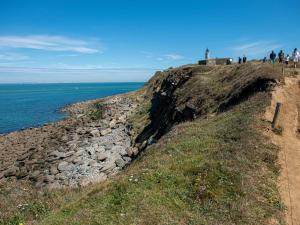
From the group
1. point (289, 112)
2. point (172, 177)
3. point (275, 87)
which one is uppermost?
point (275, 87)

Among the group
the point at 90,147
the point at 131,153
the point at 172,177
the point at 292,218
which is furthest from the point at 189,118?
the point at 292,218

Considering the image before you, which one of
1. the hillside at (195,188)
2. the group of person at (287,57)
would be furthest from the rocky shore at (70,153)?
the group of person at (287,57)

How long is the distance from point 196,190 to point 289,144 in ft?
26.3

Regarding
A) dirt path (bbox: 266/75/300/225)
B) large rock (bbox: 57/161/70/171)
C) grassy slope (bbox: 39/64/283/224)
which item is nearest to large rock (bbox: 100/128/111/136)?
large rock (bbox: 57/161/70/171)

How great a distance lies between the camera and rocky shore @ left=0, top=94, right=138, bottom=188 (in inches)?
1199

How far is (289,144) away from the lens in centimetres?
1859

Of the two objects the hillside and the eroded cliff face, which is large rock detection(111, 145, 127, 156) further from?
the hillside

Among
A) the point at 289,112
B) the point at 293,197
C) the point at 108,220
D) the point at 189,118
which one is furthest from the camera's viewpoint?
the point at 189,118

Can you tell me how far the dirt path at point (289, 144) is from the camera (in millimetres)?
13578

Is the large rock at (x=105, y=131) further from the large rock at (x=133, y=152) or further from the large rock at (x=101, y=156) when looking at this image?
the large rock at (x=133, y=152)

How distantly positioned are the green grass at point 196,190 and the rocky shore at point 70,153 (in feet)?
40.3

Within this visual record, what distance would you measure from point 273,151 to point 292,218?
16.3 ft

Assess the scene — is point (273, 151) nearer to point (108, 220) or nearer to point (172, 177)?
point (172, 177)

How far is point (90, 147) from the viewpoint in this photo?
3891cm
